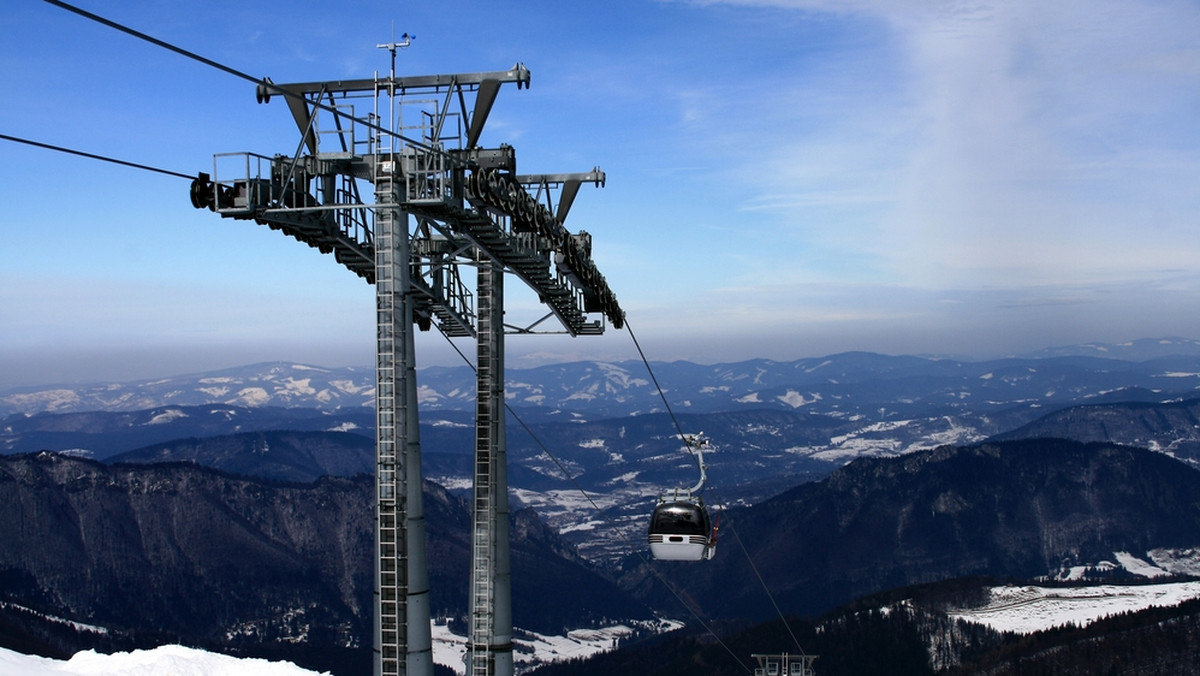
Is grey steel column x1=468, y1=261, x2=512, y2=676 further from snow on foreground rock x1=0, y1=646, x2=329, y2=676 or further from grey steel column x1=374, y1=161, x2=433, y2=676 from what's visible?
snow on foreground rock x1=0, y1=646, x2=329, y2=676

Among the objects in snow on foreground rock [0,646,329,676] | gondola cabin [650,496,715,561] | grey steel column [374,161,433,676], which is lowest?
snow on foreground rock [0,646,329,676]

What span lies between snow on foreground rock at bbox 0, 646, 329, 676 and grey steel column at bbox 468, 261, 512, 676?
12009mm

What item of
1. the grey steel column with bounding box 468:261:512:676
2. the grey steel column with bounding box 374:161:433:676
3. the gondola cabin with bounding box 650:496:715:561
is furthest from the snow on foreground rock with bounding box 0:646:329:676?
the grey steel column with bounding box 374:161:433:676

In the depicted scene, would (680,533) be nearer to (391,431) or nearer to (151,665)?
(151,665)

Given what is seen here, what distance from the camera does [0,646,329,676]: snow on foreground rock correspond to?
2106 inches

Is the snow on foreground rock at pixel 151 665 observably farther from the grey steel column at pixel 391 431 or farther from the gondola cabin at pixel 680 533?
the grey steel column at pixel 391 431

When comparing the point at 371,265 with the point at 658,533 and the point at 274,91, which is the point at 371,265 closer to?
the point at 274,91

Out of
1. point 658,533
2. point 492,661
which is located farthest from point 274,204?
point 658,533

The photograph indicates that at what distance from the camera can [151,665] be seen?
55.0 meters

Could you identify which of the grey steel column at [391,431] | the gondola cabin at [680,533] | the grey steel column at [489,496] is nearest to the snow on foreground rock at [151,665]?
the grey steel column at [489,496]

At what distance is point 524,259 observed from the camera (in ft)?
152

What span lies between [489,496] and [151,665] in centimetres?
1927

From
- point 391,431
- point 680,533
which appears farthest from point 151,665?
point 391,431

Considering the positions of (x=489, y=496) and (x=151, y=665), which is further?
(x=151, y=665)
